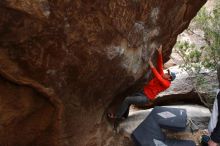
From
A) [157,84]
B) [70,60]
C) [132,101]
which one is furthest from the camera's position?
[132,101]

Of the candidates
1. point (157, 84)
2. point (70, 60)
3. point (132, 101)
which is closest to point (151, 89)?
point (157, 84)

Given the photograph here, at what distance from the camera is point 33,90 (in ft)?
20.7

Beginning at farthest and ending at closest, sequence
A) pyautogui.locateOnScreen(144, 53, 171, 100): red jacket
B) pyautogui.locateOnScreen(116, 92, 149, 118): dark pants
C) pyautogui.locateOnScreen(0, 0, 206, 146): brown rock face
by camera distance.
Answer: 1. pyautogui.locateOnScreen(116, 92, 149, 118): dark pants
2. pyautogui.locateOnScreen(144, 53, 171, 100): red jacket
3. pyautogui.locateOnScreen(0, 0, 206, 146): brown rock face

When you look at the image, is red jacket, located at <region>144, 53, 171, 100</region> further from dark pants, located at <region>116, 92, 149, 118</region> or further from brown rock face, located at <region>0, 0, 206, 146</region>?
dark pants, located at <region>116, 92, 149, 118</region>

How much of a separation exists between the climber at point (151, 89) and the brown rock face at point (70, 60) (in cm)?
27

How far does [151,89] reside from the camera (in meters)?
7.87

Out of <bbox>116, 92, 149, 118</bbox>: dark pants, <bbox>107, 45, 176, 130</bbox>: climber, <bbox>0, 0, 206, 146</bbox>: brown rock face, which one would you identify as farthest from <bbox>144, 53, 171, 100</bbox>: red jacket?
<bbox>116, 92, 149, 118</bbox>: dark pants

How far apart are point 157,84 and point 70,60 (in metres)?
2.27

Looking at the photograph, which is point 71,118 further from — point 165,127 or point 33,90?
point 165,127

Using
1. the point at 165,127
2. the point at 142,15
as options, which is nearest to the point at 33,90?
the point at 142,15

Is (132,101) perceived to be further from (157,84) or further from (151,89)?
(157,84)

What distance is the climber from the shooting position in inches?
297

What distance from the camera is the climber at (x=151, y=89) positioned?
7.55 metres

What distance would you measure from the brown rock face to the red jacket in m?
0.27
